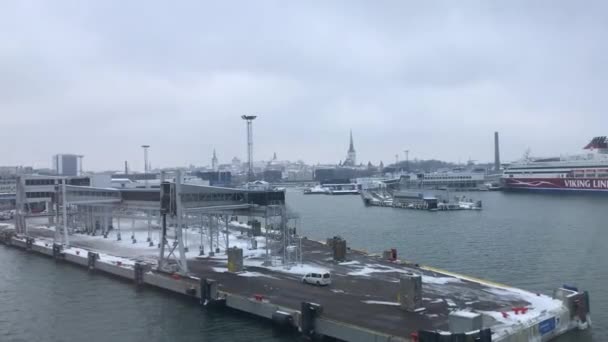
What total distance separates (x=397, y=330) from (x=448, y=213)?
28.4 metres

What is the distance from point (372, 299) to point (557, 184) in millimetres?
46936

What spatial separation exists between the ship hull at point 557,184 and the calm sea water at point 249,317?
23.7 meters

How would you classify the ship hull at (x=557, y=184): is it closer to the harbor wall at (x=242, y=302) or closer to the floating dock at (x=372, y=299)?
the floating dock at (x=372, y=299)

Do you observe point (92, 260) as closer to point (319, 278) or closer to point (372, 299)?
point (319, 278)

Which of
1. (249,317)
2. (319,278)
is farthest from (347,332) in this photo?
(319,278)

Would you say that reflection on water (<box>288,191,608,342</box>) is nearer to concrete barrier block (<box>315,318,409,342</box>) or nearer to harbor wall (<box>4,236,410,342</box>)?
concrete barrier block (<box>315,318,409,342</box>)

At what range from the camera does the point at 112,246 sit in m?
18.0

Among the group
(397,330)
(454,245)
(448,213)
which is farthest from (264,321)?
(448,213)

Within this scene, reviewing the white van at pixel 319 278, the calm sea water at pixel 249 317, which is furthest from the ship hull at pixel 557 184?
the white van at pixel 319 278

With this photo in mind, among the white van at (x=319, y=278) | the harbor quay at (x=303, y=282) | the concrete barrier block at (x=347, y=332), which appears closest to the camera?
the concrete barrier block at (x=347, y=332)

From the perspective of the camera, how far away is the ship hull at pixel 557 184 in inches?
1891

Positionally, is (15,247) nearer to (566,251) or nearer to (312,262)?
(312,262)

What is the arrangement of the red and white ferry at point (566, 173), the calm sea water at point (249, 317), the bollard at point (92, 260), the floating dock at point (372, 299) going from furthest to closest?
the red and white ferry at point (566, 173) → the bollard at point (92, 260) → the calm sea water at point (249, 317) → the floating dock at point (372, 299)

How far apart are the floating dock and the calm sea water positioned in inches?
14.2
